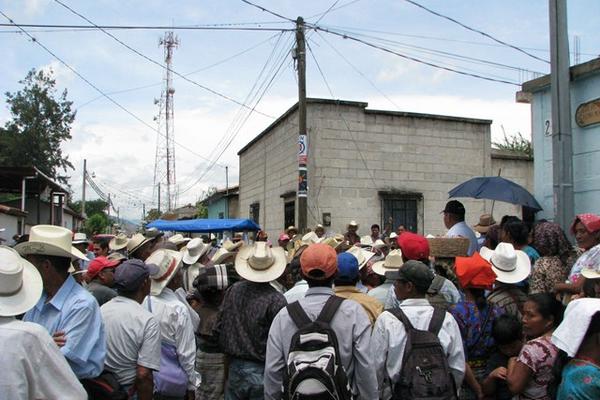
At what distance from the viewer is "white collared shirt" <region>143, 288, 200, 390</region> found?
3.97 m

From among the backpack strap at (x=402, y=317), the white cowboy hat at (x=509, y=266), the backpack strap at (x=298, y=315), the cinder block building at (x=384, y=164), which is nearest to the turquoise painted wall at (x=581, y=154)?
the white cowboy hat at (x=509, y=266)

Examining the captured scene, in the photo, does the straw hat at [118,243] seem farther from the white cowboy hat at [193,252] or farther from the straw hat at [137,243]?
the white cowboy hat at [193,252]

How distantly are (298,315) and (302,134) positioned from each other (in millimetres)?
10399

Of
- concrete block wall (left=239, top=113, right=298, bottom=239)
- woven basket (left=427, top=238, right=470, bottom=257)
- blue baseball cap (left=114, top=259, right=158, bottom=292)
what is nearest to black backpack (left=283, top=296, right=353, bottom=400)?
blue baseball cap (left=114, top=259, right=158, bottom=292)

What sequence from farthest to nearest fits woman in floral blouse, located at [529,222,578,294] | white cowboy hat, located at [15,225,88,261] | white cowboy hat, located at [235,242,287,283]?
woman in floral blouse, located at [529,222,578,294]
white cowboy hat, located at [235,242,287,283]
white cowboy hat, located at [15,225,88,261]

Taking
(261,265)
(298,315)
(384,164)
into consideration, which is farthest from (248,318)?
(384,164)

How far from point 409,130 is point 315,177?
3363mm

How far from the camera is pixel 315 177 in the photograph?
14953 mm

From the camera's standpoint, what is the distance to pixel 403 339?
10.9 ft

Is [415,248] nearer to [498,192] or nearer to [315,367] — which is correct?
[315,367]

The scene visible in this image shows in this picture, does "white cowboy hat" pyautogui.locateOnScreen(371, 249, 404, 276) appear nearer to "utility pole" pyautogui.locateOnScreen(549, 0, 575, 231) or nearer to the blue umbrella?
"utility pole" pyautogui.locateOnScreen(549, 0, 575, 231)

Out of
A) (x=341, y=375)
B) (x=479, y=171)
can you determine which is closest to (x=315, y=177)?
(x=479, y=171)

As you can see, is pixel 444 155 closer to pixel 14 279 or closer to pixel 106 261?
pixel 106 261

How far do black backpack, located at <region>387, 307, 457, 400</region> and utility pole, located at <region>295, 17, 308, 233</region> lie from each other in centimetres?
997
